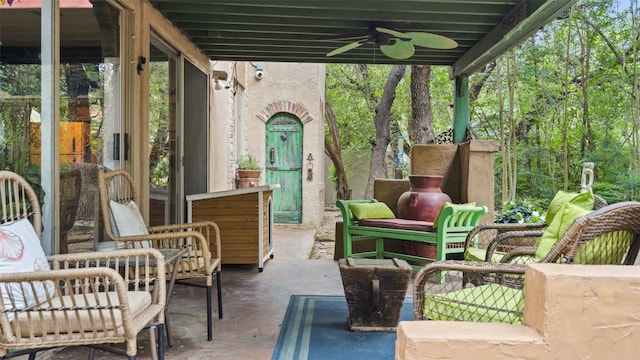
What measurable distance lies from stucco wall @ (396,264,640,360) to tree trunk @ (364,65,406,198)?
9088 millimetres

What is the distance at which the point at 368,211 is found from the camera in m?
4.98

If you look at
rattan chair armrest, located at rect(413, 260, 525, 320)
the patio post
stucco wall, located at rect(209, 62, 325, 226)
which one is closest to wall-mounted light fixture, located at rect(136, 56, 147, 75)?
rattan chair armrest, located at rect(413, 260, 525, 320)

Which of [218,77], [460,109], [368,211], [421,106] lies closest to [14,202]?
[368,211]

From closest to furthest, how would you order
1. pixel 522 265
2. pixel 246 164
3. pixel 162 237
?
1. pixel 522 265
2. pixel 162 237
3. pixel 246 164

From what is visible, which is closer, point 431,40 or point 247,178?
point 431,40

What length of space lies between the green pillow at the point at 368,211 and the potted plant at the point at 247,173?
11.2 ft

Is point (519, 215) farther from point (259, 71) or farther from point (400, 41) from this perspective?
point (259, 71)

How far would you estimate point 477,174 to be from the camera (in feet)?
17.0

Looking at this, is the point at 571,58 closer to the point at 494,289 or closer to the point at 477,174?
the point at 477,174

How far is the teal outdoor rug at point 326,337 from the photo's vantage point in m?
2.58

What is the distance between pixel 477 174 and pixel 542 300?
408 cm

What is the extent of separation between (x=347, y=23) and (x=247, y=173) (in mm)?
4166

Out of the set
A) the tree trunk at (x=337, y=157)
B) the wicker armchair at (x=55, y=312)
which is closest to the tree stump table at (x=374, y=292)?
the wicker armchair at (x=55, y=312)

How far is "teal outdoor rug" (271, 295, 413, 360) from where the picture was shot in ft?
8.48
